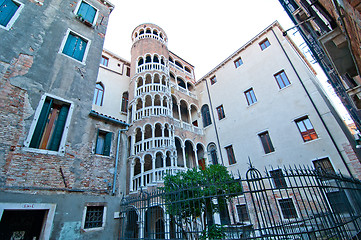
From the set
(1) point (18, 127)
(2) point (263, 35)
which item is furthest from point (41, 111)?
(2) point (263, 35)

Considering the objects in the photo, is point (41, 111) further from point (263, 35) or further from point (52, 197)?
point (263, 35)

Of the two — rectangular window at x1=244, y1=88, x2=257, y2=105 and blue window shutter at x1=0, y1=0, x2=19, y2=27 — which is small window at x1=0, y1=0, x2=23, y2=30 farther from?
rectangular window at x1=244, y1=88, x2=257, y2=105

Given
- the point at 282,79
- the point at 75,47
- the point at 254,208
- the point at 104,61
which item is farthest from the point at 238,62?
the point at 254,208

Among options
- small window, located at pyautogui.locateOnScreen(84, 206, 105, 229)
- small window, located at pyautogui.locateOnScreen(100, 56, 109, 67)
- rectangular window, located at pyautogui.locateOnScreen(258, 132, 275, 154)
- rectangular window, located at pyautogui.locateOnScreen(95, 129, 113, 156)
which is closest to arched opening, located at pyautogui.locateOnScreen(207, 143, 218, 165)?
rectangular window, located at pyautogui.locateOnScreen(258, 132, 275, 154)

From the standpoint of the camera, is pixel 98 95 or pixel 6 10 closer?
pixel 6 10

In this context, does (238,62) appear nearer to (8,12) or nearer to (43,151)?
(8,12)

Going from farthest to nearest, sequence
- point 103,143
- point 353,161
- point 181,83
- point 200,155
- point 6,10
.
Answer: point 181,83 < point 200,155 < point 353,161 < point 103,143 < point 6,10

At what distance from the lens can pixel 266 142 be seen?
45.5 feet

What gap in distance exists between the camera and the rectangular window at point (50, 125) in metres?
6.45

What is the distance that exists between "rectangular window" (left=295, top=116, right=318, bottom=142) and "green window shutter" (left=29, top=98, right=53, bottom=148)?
14931 millimetres

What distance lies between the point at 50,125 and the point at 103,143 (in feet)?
7.37

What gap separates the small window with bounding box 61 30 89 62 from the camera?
859 cm

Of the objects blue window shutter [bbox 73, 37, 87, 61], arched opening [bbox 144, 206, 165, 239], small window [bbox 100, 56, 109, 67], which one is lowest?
arched opening [bbox 144, 206, 165, 239]

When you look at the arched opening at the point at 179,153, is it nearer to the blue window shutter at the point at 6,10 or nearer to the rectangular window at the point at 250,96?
the rectangular window at the point at 250,96
